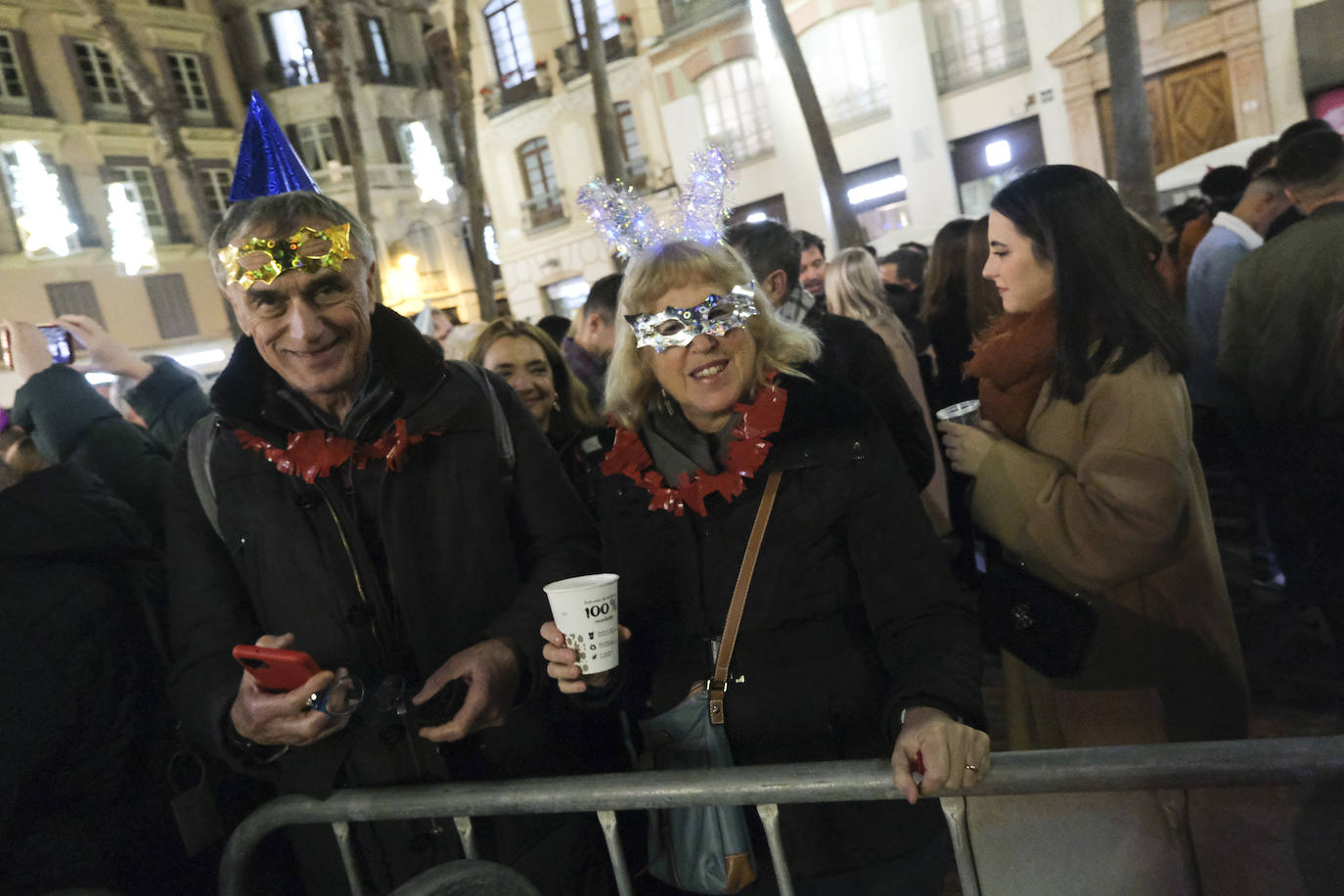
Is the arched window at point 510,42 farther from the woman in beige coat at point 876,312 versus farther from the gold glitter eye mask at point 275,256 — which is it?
the gold glitter eye mask at point 275,256

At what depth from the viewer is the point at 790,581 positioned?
6.10 feet

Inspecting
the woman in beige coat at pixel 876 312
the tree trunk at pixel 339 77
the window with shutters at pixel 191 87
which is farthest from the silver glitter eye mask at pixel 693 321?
the window with shutters at pixel 191 87

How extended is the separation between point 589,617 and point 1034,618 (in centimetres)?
128

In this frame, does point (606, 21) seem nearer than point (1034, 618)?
No

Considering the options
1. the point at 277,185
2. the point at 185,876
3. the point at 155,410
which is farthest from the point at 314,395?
the point at 155,410

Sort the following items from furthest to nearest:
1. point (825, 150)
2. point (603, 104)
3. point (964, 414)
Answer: point (603, 104) → point (825, 150) → point (964, 414)

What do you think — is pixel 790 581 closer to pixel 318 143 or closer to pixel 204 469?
pixel 204 469

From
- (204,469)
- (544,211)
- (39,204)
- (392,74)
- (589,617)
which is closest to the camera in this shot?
(589,617)

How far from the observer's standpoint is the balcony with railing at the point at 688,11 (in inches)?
669

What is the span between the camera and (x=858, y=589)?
1911 millimetres

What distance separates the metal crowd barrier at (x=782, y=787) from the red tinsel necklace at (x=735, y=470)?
0.60 m

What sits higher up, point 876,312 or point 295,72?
point 295,72

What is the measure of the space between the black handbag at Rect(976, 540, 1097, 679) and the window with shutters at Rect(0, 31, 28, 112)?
2993 cm

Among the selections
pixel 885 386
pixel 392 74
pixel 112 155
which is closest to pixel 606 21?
pixel 392 74
